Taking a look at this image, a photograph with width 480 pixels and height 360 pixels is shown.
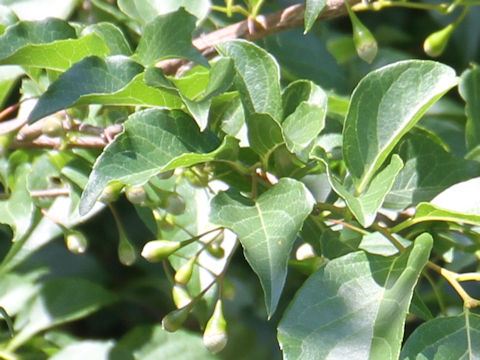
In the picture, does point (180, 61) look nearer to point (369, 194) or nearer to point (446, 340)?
point (369, 194)

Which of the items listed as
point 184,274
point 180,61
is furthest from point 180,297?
point 180,61

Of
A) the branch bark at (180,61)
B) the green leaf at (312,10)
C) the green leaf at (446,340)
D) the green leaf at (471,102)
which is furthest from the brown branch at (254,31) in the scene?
the green leaf at (446,340)

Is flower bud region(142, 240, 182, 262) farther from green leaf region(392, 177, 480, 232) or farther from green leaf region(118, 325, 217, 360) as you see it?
green leaf region(118, 325, 217, 360)

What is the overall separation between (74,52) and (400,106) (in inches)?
11.6

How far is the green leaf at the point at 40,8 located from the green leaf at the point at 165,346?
0.44 meters

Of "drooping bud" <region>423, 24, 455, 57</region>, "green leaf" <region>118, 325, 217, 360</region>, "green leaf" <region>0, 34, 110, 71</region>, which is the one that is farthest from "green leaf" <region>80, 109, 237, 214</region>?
"green leaf" <region>118, 325, 217, 360</region>

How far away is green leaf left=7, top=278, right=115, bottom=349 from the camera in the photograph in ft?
3.94

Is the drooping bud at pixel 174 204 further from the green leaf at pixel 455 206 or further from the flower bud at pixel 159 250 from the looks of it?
the green leaf at pixel 455 206

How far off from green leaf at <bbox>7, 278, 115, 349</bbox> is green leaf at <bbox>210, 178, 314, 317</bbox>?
0.51m

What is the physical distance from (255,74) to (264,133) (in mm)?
60

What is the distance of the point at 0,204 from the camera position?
970 mm

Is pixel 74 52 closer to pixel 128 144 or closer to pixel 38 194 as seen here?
pixel 128 144

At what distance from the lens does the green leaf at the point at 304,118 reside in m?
0.78

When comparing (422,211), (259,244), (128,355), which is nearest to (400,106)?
(422,211)
